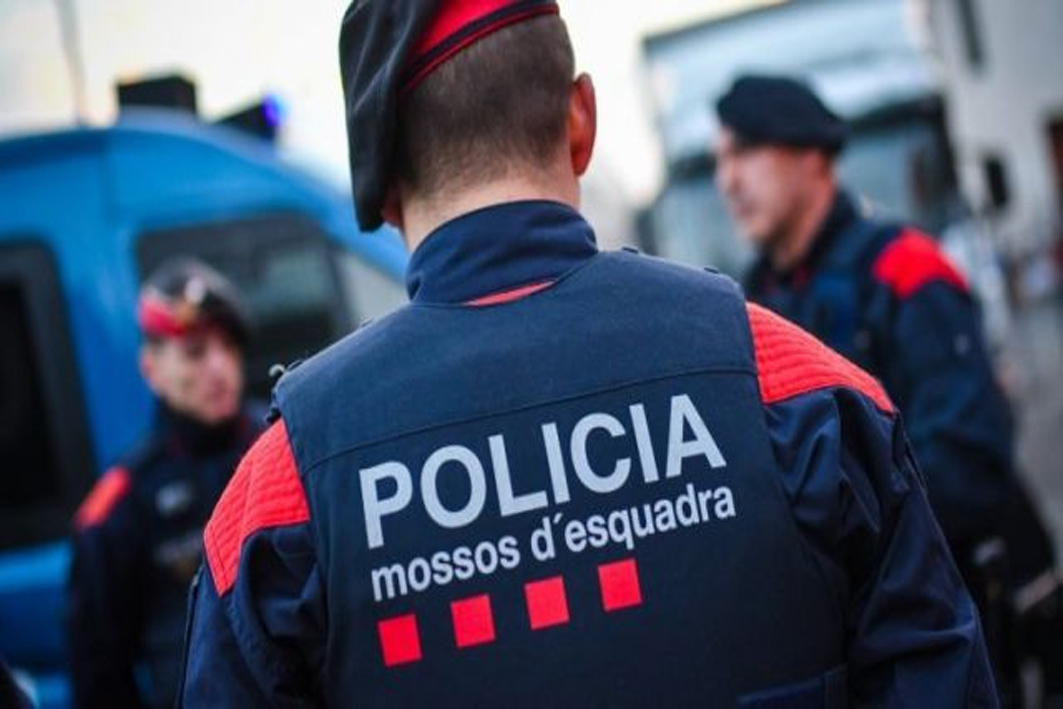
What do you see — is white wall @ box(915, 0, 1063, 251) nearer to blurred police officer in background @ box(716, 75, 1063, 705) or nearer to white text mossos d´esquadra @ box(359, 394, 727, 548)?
blurred police officer in background @ box(716, 75, 1063, 705)

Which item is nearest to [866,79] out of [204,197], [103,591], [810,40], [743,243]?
[810,40]

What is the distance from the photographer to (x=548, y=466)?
1.43 m

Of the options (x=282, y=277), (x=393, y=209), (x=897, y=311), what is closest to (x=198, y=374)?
(x=282, y=277)

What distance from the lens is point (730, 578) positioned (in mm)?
1410

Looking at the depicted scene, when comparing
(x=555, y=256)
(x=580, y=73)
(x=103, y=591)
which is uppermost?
(x=580, y=73)

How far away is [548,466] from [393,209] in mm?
389

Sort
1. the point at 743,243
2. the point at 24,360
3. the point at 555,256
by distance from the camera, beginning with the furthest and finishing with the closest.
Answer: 1. the point at 743,243
2. the point at 24,360
3. the point at 555,256

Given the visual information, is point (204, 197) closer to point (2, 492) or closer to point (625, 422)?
point (2, 492)

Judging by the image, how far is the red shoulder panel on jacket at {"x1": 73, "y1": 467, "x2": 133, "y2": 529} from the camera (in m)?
3.31

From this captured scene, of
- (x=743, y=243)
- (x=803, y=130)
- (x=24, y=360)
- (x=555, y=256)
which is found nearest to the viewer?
(x=555, y=256)

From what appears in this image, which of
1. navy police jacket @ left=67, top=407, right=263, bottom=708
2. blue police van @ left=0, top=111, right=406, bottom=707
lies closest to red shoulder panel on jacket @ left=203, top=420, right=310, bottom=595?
navy police jacket @ left=67, top=407, right=263, bottom=708

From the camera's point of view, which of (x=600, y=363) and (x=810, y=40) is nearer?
(x=600, y=363)

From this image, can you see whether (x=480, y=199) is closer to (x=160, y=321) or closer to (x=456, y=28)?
(x=456, y=28)

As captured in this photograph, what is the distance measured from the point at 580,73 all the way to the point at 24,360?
334cm
